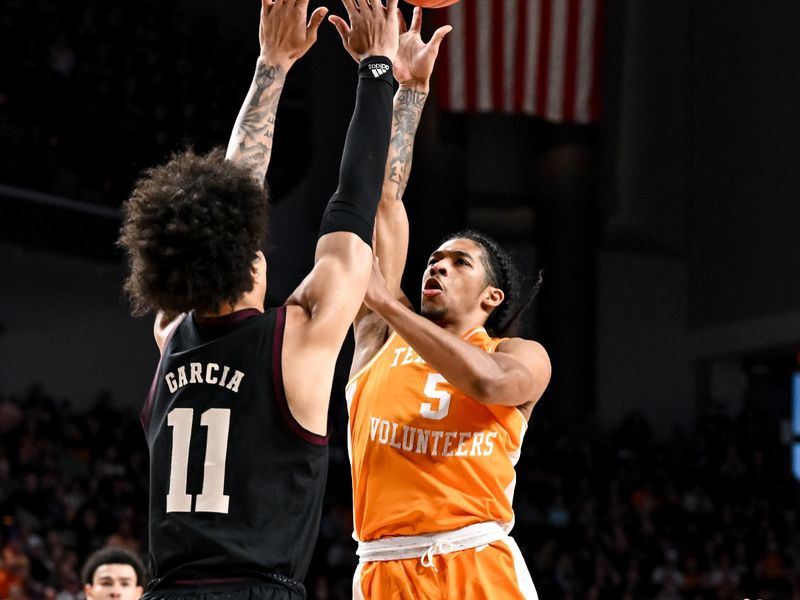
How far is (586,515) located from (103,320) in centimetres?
694

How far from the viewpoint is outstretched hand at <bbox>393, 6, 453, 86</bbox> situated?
14.7ft

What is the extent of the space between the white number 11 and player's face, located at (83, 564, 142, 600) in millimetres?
3270

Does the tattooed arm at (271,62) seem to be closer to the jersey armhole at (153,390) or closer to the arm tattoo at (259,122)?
the arm tattoo at (259,122)

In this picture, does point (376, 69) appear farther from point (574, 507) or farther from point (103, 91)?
point (574, 507)

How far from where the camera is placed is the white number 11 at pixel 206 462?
101 inches

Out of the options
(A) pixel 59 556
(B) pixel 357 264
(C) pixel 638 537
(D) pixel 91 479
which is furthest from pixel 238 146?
(C) pixel 638 537

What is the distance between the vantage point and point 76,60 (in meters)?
14.8

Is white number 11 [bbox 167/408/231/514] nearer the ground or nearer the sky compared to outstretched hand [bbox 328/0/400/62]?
nearer the ground

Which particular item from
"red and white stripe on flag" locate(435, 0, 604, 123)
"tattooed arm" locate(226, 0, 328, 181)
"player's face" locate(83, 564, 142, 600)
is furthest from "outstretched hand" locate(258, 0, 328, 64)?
"red and white stripe on flag" locate(435, 0, 604, 123)

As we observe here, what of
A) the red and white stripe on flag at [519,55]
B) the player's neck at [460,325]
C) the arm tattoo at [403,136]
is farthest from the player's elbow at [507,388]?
the red and white stripe on flag at [519,55]

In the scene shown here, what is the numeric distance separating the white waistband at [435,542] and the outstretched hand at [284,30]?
5.22 ft

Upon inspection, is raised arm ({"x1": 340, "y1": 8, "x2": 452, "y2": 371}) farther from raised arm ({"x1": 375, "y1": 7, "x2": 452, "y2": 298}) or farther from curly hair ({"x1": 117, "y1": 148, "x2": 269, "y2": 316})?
curly hair ({"x1": 117, "y1": 148, "x2": 269, "y2": 316})

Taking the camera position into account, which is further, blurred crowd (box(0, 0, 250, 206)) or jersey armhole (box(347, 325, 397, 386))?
blurred crowd (box(0, 0, 250, 206))

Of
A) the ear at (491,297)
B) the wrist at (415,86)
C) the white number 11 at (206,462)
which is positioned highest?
the wrist at (415,86)
